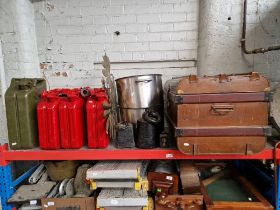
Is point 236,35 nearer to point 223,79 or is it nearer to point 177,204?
point 223,79

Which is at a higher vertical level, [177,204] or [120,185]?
[120,185]

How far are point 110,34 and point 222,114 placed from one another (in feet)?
4.67

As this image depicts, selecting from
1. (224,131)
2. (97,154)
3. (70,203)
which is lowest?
(70,203)

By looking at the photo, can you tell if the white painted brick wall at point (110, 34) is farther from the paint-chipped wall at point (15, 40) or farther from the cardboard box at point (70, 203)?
the cardboard box at point (70, 203)

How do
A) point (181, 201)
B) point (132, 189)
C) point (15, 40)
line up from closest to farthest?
point (181, 201), point (132, 189), point (15, 40)

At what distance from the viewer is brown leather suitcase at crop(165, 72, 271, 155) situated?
1.36 metres

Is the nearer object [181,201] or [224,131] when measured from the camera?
[224,131]

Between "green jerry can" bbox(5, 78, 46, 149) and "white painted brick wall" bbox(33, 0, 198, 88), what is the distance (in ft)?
2.21

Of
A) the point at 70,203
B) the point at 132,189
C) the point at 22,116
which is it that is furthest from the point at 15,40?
the point at 132,189

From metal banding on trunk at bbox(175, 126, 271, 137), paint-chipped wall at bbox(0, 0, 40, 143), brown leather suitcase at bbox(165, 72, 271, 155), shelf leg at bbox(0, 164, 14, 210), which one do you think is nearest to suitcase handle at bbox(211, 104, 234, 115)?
brown leather suitcase at bbox(165, 72, 271, 155)

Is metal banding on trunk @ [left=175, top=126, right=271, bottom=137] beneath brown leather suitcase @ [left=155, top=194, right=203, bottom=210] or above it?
above

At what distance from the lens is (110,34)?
2.19m

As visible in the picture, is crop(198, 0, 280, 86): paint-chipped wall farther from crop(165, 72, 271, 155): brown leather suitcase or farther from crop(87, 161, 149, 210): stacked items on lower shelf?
crop(87, 161, 149, 210): stacked items on lower shelf

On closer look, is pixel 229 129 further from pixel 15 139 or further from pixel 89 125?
pixel 15 139
